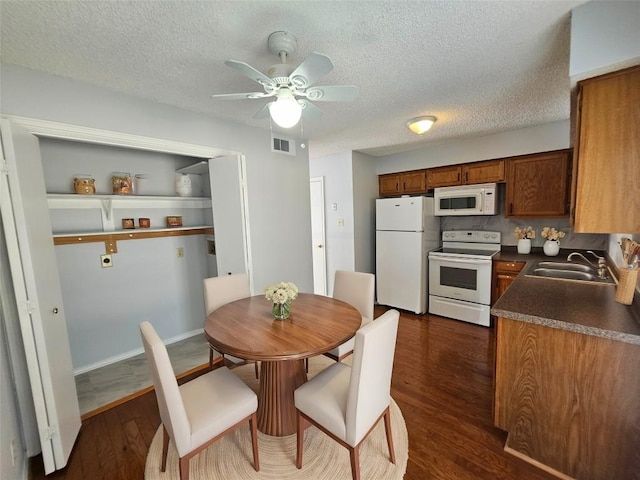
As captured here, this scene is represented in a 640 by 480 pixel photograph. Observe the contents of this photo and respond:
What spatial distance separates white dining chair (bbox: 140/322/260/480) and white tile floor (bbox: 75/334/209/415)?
41.0 inches

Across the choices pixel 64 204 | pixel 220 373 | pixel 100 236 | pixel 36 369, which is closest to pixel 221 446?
pixel 220 373

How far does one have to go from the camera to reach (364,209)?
4207mm

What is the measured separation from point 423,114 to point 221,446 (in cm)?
313

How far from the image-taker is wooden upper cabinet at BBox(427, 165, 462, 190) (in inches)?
144

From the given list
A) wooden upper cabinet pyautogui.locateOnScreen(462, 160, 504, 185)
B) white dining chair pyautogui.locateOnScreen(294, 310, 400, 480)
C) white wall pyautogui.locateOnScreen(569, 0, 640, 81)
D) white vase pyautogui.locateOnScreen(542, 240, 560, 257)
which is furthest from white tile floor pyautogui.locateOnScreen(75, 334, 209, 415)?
white vase pyautogui.locateOnScreen(542, 240, 560, 257)

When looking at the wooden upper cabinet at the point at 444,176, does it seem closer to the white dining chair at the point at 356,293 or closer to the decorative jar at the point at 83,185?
the white dining chair at the point at 356,293

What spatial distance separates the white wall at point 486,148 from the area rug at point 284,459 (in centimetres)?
330

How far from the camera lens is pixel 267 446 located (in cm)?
168

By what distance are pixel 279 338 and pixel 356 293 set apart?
1053 mm

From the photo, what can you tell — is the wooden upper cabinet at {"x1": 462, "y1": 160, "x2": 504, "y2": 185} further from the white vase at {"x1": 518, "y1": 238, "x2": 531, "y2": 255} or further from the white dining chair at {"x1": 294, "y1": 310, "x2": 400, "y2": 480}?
the white dining chair at {"x1": 294, "y1": 310, "x2": 400, "y2": 480}

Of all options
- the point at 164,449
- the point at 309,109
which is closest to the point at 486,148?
the point at 309,109

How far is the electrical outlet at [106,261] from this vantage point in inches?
101

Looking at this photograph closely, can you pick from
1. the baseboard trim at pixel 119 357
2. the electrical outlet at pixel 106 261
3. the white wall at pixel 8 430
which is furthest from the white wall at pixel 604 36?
the baseboard trim at pixel 119 357

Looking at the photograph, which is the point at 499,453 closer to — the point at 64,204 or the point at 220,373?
the point at 220,373
